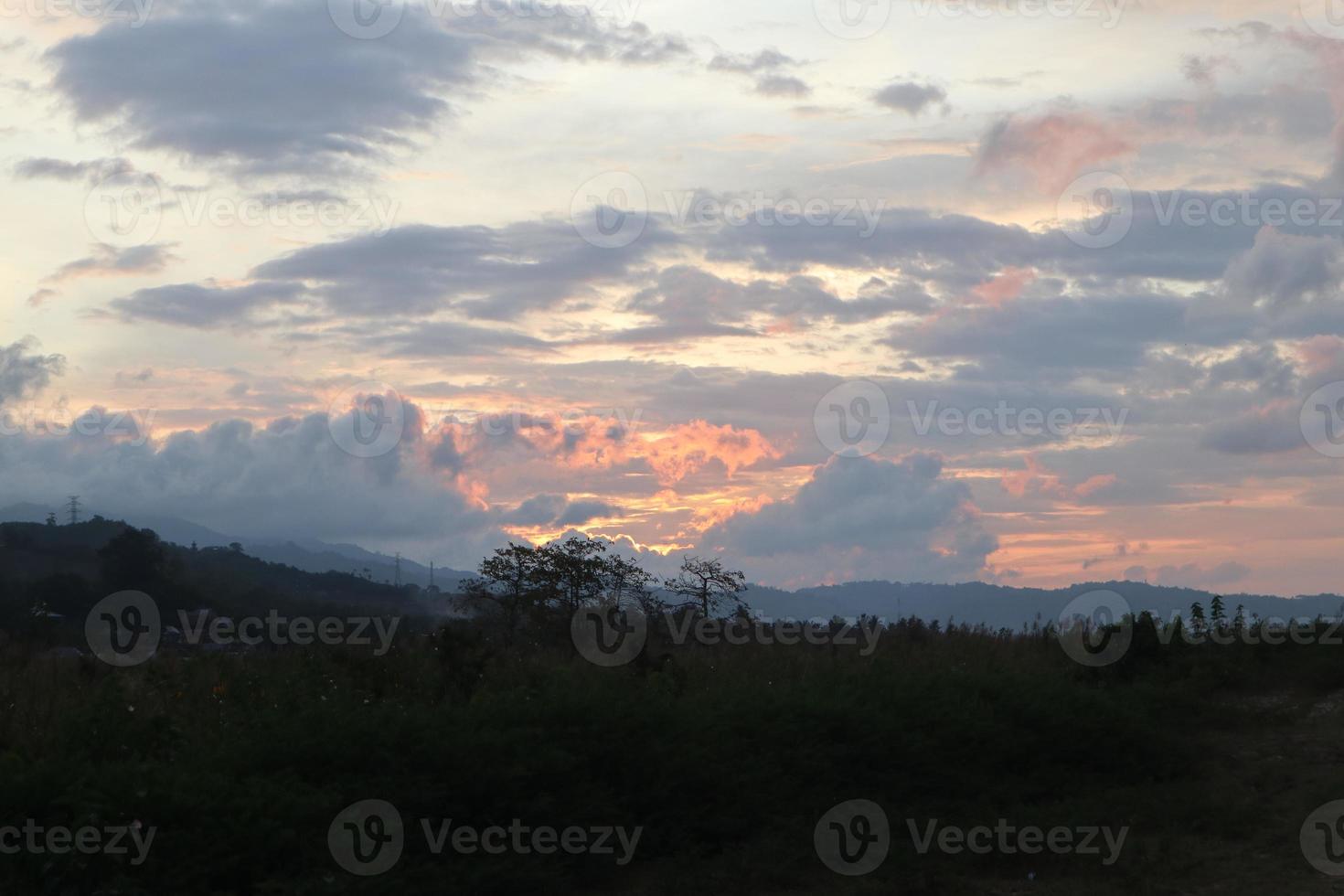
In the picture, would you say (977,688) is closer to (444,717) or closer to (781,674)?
(781,674)

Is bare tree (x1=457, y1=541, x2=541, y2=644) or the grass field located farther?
bare tree (x1=457, y1=541, x2=541, y2=644)

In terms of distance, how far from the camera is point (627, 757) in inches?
475

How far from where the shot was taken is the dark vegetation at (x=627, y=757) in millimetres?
9211

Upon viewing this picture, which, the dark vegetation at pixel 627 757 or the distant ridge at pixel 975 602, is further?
the distant ridge at pixel 975 602

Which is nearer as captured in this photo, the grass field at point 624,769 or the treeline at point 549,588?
the grass field at point 624,769

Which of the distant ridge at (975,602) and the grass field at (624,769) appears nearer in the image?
the grass field at (624,769)

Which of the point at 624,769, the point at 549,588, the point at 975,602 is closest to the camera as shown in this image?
the point at 624,769

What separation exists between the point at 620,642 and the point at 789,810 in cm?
505

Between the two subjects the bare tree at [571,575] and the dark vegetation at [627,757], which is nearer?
the dark vegetation at [627,757]

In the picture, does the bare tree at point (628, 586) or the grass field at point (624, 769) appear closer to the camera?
the grass field at point (624, 769)

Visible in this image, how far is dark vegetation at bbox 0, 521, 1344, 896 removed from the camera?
30.2 ft

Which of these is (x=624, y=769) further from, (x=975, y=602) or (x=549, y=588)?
(x=975, y=602)

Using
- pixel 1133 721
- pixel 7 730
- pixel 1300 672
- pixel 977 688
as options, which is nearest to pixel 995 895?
pixel 977 688

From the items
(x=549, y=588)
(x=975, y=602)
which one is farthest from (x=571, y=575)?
(x=975, y=602)
